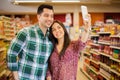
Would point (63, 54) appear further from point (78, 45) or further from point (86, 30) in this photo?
point (86, 30)

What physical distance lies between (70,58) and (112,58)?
3104 mm

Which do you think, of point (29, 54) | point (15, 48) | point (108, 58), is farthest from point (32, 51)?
point (108, 58)

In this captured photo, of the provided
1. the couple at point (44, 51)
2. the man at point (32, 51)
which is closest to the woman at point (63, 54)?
the couple at point (44, 51)

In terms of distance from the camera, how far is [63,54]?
9.07 feet

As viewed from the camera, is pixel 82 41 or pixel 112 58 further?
pixel 112 58

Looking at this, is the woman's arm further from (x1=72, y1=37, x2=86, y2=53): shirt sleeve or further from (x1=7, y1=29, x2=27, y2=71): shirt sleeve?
(x1=7, y1=29, x2=27, y2=71): shirt sleeve

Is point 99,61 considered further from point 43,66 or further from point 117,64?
point 43,66

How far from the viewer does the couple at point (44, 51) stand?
8.78ft

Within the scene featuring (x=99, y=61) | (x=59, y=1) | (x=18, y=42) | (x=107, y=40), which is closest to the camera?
(x=18, y=42)

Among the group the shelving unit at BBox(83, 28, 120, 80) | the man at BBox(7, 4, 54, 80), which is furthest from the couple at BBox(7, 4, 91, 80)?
the shelving unit at BBox(83, 28, 120, 80)

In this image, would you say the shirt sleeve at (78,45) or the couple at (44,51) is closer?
the couple at (44,51)

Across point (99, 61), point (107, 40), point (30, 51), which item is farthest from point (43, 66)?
point (99, 61)

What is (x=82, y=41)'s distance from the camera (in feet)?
9.24

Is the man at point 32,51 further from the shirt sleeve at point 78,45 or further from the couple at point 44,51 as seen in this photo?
the shirt sleeve at point 78,45
